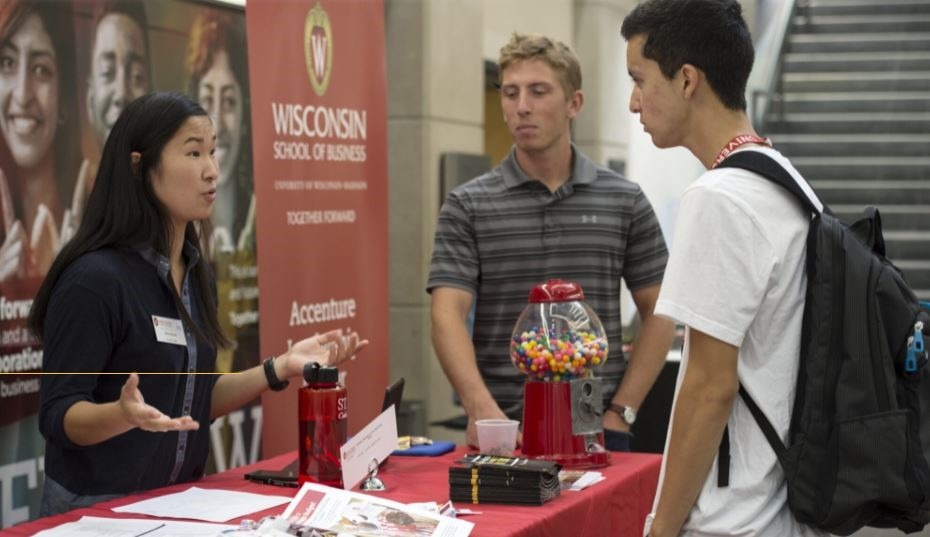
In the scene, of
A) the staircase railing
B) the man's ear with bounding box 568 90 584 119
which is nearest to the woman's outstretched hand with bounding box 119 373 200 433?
the man's ear with bounding box 568 90 584 119

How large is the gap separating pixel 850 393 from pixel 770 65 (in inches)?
248

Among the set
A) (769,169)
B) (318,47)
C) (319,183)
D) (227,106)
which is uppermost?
(318,47)

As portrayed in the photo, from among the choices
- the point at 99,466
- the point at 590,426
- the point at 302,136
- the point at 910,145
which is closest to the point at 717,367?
the point at 590,426

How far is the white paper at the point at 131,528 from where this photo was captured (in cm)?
202

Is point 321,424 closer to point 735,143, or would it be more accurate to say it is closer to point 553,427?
point 553,427

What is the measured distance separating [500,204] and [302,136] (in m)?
1.10

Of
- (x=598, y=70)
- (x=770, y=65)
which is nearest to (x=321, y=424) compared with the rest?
(x=770, y=65)

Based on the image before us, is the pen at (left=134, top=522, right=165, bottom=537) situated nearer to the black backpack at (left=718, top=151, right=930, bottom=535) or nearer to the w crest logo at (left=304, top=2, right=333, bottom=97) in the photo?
the black backpack at (left=718, top=151, right=930, bottom=535)

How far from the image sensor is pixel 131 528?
206 centimetres

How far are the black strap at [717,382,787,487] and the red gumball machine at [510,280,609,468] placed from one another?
0.84m

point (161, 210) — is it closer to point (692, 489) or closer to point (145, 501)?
point (145, 501)

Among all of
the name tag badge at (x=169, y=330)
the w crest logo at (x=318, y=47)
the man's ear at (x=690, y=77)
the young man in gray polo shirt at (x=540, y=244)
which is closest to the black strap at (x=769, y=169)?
the man's ear at (x=690, y=77)

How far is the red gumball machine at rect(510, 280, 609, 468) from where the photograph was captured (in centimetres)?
271

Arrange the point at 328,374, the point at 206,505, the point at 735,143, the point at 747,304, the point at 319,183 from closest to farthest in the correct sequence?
1. the point at 747,304
2. the point at 735,143
3. the point at 206,505
4. the point at 328,374
5. the point at 319,183
